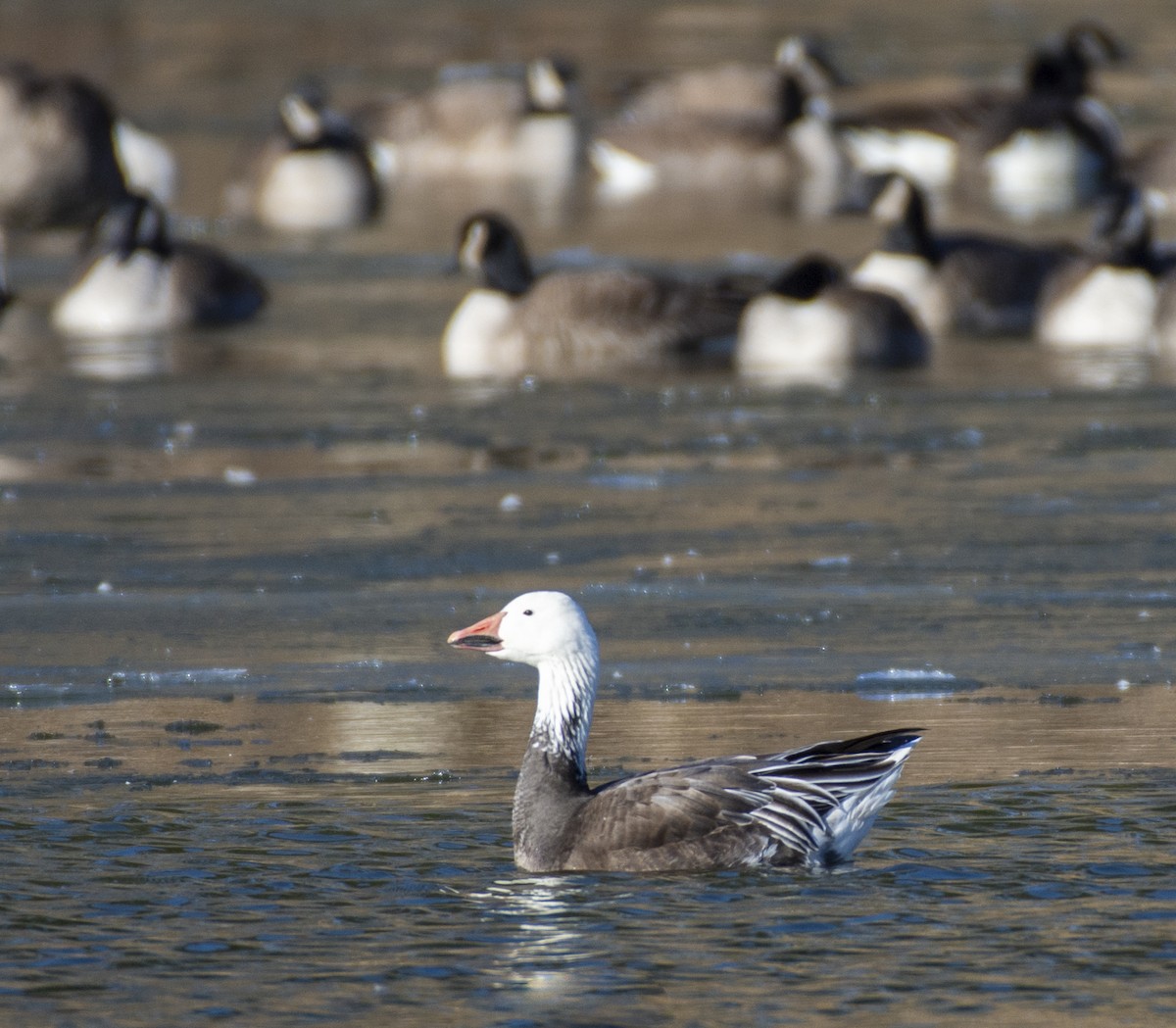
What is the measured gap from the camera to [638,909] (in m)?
6.03

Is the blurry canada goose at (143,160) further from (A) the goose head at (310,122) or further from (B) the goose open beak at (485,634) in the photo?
(B) the goose open beak at (485,634)

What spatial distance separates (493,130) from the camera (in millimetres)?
28906

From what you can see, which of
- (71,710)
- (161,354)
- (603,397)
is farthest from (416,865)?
(161,354)

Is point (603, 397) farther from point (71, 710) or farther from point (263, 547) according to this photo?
point (71, 710)

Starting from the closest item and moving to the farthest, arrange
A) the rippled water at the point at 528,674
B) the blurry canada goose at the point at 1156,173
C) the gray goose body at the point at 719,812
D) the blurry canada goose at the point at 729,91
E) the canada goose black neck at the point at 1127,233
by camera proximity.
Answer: the rippled water at the point at 528,674 < the gray goose body at the point at 719,812 < the canada goose black neck at the point at 1127,233 < the blurry canada goose at the point at 1156,173 < the blurry canada goose at the point at 729,91

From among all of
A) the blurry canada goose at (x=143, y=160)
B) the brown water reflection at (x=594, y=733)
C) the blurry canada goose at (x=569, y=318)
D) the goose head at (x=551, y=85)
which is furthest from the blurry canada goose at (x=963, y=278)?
the goose head at (x=551, y=85)

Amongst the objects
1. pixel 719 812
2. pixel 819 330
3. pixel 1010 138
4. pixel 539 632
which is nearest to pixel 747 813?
pixel 719 812

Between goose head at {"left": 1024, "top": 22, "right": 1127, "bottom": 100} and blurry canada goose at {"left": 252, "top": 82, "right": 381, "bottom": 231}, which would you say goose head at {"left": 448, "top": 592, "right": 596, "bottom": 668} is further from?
goose head at {"left": 1024, "top": 22, "right": 1127, "bottom": 100}

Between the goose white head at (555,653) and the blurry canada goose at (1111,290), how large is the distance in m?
10.8

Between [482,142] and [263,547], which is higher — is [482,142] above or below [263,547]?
above

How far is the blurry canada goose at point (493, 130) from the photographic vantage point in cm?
2880

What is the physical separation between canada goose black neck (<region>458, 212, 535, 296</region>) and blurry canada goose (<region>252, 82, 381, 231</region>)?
24.5ft

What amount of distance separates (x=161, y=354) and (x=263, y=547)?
6542 millimetres

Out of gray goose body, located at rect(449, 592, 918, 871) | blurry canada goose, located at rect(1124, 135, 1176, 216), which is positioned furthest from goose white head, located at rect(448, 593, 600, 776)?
blurry canada goose, located at rect(1124, 135, 1176, 216)
